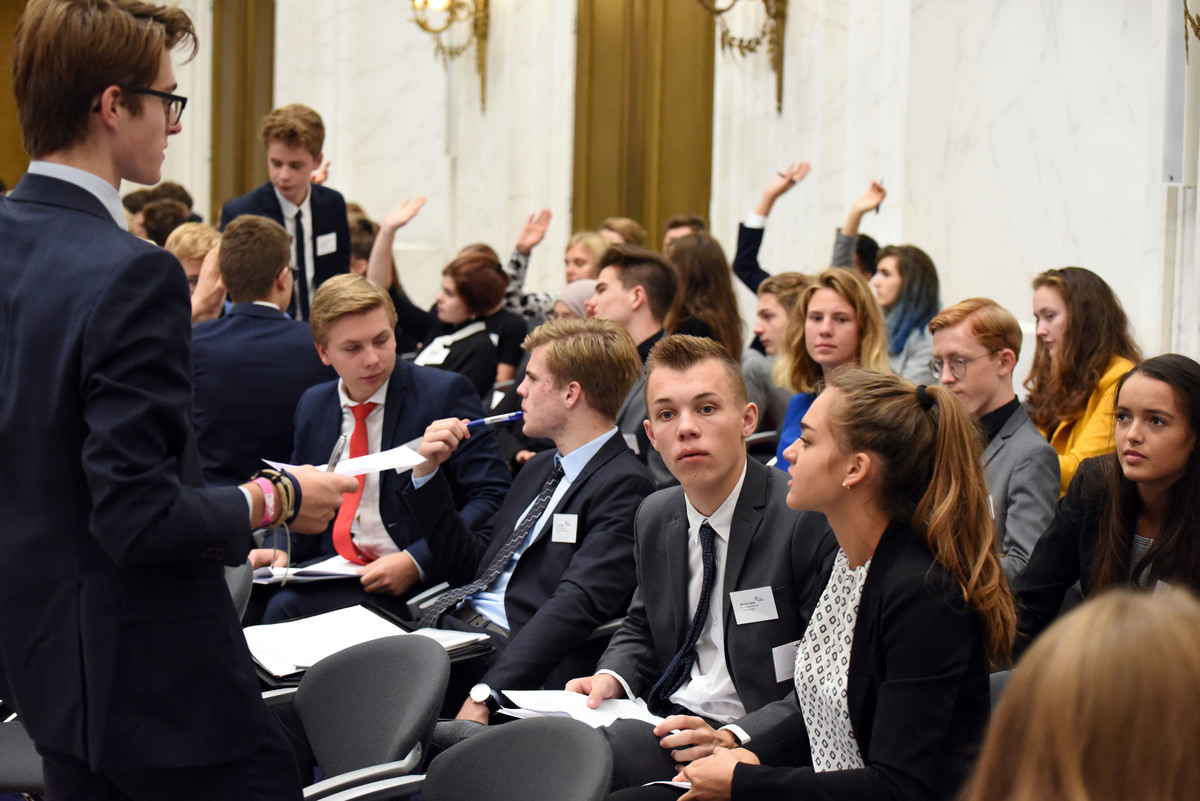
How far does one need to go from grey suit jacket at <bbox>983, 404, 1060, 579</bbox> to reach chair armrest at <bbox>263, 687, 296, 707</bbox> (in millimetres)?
1821

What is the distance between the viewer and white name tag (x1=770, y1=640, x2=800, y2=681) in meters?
2.41

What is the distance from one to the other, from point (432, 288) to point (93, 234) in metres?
7.97

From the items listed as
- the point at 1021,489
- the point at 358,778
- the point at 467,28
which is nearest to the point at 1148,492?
the point at 1021,489

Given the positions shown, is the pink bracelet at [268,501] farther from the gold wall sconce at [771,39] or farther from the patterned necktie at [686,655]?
the gold wall sconce at [771,39]

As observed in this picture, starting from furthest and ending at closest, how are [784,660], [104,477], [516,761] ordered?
[784,660]
[516,761]
[104,477]

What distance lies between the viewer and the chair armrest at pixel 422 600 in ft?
11.0

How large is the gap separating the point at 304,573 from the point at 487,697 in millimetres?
945

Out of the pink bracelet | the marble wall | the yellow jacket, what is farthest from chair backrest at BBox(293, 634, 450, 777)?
the marble wall

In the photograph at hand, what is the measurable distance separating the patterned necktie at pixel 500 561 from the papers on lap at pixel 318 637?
109 millimetres

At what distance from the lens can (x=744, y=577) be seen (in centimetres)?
250

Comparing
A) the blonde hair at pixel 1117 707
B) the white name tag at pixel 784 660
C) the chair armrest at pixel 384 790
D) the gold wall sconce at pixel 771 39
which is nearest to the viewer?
the blonde hair at pixel 1117 707

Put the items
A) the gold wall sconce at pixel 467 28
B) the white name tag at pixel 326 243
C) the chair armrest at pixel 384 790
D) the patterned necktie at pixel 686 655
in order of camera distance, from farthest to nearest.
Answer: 1. the gold wall sconce at pixel 467 28
2. the white name tag at pixel 326 243
3. the patterned necktie at pixel 686 655
4. the chair armrest at pixel 384 790

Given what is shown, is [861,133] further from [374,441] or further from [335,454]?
[335,454]

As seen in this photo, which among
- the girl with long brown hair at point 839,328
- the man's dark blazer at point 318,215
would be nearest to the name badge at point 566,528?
the girl with long brown hair at point 839,328
